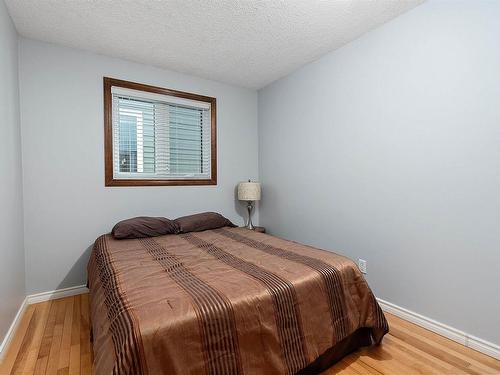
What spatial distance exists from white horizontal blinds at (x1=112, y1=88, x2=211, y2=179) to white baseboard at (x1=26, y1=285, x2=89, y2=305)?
1190mm

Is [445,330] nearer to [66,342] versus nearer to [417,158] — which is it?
[417,158]

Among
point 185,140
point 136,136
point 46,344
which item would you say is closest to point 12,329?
point 46,344

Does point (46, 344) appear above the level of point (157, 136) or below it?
below

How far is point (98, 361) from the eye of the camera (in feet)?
3.46

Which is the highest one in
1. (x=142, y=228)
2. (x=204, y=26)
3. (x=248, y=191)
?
(x=204, y=26)

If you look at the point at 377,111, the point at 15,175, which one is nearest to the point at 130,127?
the point at 15,175

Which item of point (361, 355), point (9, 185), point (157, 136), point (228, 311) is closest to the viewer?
point (228, 311)

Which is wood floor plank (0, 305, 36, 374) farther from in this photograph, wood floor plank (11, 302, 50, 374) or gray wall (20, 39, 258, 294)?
gray wall (20, 39, 258, 294)

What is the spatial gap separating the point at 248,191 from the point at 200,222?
2.55ft

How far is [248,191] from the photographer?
3.29 meters

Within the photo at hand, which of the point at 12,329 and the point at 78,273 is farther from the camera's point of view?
the point at 78,273

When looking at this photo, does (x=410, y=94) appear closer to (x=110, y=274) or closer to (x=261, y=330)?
(x=261, y=330)

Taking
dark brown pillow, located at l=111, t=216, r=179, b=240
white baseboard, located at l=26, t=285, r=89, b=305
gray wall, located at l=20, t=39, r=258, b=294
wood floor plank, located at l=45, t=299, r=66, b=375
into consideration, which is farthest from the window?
wood floor plank, located at l=45, t=299, r=66, b=375

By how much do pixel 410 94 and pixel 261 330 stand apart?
2014 mm
